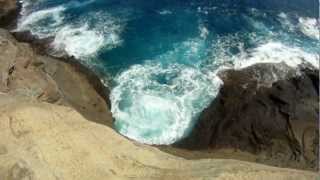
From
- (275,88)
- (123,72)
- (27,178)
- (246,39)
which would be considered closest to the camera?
(27,178)

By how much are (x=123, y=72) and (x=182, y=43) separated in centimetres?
514

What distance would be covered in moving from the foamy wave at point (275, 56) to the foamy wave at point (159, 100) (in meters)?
2.77

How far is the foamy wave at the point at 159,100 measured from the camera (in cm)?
2834

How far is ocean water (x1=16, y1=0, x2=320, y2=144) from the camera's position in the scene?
29391 millimetres

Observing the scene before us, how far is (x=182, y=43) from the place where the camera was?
1362 inches

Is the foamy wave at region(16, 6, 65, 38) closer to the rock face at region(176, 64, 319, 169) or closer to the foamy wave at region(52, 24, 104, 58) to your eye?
the foamy wave at region(52, 24, 104, 58)

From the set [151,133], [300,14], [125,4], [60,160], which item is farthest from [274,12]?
[60,160]

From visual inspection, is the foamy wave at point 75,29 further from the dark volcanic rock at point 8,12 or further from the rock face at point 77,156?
the rock face at point 77,156

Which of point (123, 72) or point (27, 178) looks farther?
point (123, 72)

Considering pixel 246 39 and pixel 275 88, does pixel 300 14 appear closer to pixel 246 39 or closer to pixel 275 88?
pixel 246 39

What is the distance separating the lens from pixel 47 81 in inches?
1085

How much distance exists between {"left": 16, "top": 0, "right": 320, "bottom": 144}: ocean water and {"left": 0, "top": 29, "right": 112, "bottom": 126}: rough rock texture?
1226 mm

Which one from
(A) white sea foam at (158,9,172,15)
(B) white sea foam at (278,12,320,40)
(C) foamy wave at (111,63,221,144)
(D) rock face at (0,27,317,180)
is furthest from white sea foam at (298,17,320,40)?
(D) rock face at (0,27,317,180)

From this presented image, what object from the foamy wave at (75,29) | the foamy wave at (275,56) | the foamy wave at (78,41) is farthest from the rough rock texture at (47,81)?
the foamy wave at (275,56)
